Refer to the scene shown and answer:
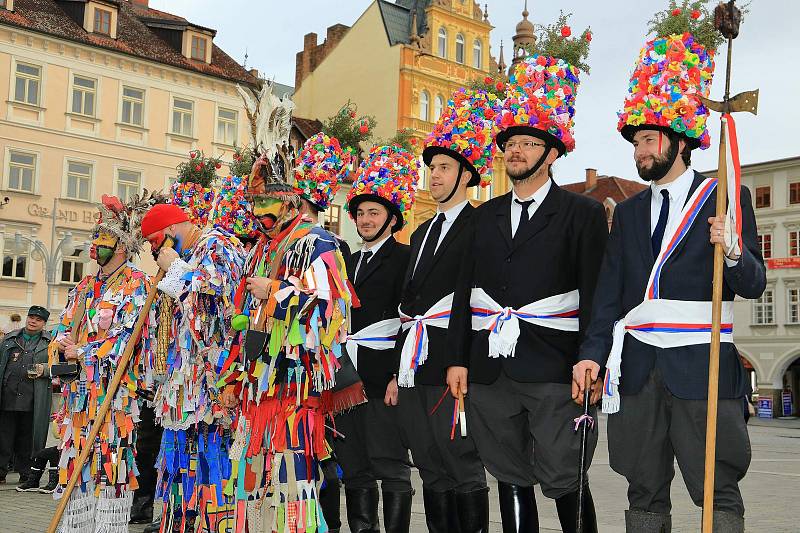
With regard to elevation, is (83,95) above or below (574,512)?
above

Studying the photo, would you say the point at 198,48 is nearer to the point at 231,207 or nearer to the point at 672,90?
the point at 231,207

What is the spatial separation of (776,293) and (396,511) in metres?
51.7

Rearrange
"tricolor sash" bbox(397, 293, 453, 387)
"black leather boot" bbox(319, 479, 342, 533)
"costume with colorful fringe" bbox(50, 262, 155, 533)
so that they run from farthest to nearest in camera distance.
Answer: "black leather boot" bbox(319, 479, 342, 533) < "costume with colorful fringe" bbox(50, 262, 155, 533) < "tricolor sash" bbox(397, 293, 453, 387)

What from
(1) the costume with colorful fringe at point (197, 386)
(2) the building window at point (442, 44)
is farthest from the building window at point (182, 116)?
(1) the costume with colorful fringe at point (197, 386)

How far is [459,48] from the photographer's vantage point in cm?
4562

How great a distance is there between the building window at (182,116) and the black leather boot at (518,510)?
33721 millimetres

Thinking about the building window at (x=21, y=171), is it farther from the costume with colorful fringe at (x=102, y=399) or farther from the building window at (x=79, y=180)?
the costume with colorful fringe at (x=102, y=399)

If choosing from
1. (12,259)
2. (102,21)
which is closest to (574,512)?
(12,259)

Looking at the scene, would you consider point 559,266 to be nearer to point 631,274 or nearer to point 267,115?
point 631,274

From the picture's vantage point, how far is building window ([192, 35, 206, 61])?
3791 centimetres

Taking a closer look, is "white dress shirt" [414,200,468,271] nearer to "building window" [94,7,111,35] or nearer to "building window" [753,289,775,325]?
"building window" [94,7,111,35]

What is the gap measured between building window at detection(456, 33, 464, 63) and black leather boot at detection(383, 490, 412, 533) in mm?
41011

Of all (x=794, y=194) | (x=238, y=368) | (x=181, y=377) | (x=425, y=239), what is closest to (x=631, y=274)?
(x=425, y=239)

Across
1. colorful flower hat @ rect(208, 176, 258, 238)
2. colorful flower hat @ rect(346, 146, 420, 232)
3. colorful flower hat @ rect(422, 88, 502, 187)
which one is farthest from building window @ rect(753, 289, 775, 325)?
colorful flower hat @ rect(422, 88, 502, 187)
